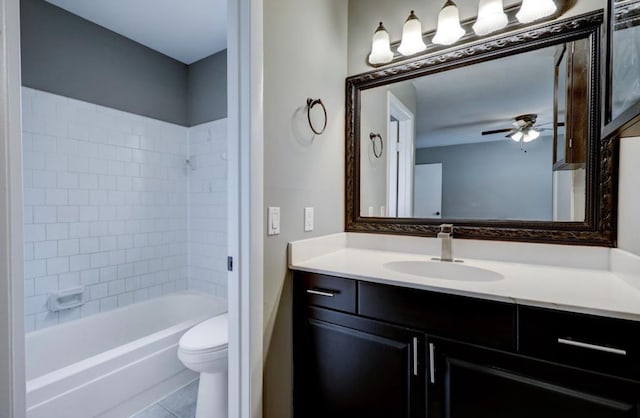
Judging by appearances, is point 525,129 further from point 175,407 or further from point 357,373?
point 175,407

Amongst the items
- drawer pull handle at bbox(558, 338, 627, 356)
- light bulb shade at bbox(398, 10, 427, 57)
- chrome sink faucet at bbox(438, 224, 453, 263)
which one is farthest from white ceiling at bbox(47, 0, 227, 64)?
drawer pull handle at bbox(558, 338, 627, 356)

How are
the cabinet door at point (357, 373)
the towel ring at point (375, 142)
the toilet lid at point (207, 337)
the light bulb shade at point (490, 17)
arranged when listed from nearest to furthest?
the cabinet door at point (357, 373)
the light bulb shade at point (490, 17)
the toilet lid at point (207, 337)
the towel ring at point (375, 142)

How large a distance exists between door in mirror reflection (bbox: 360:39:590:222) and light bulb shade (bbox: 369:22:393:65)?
0.16m

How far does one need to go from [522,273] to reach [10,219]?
1.63 metres

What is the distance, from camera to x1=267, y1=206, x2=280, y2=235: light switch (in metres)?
1.23

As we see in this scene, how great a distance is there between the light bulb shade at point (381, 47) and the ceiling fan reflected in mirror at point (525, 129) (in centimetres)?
73

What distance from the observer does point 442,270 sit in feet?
4.53

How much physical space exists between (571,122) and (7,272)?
197 cm

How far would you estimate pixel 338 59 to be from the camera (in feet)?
Answer: 5.57

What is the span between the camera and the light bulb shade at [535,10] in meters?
1.23

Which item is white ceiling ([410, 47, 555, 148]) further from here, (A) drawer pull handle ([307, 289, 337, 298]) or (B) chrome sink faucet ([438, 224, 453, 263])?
(A) drawer pull handle ([307, 289, 337, 298])

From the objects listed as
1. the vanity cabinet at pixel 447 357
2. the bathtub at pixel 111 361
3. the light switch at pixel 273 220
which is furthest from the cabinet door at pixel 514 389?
the bathtub at pixel 111 361

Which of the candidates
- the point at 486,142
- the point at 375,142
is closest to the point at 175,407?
the point at 375,142

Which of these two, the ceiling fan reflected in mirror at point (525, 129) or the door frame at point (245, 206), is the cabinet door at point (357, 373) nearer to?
the door frame at point (245, 206)
